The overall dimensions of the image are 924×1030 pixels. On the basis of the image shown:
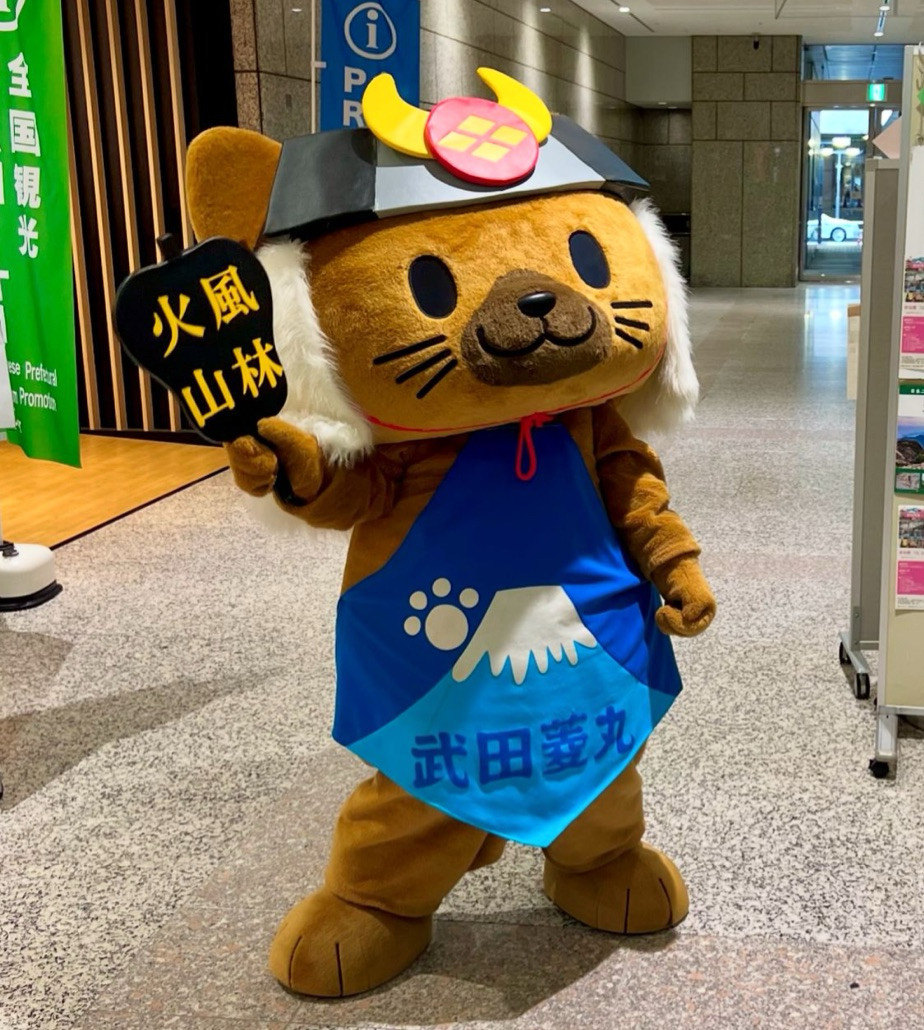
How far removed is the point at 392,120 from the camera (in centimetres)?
176

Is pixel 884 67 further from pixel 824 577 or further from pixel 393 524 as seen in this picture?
pixel 393 524

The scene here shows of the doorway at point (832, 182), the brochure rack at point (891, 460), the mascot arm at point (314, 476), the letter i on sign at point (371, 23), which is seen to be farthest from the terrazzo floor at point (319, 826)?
the doorway at point (832, 182)

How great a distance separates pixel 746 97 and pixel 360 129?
1749cm

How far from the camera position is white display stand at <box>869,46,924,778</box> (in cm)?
258

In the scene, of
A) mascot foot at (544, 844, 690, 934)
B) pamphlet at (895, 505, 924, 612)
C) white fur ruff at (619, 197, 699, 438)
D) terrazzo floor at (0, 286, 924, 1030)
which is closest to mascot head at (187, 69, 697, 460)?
white fur ruff at (619, 197, 699, 438)

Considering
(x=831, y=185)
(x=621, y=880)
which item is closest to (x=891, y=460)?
(x=621, y=880)

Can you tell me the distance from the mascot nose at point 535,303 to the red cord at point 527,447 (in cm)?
20

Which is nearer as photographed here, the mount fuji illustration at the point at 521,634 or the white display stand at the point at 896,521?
the mount fuji illustration at the point at 521,634

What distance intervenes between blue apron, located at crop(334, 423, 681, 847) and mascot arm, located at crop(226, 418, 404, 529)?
0.28ft

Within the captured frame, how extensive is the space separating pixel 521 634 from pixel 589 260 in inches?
22.8

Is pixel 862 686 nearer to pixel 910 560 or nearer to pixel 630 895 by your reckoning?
pixel 910 560

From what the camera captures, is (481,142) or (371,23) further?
(371,23)

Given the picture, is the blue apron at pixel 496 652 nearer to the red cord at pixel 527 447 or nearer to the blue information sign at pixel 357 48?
the red cord at pixel 527 447

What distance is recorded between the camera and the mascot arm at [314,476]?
1.63 m
